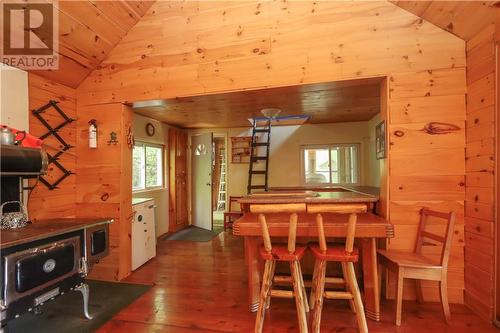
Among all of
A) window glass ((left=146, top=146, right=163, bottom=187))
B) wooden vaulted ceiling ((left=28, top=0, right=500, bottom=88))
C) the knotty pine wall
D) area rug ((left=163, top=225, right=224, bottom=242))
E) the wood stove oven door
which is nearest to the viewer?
the wood stove oven door

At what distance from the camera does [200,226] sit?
5180 millimetres

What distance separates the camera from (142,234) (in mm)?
3150

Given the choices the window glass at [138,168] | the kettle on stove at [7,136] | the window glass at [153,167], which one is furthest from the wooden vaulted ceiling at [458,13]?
the window glass at [153,167]

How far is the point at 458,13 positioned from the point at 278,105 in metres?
2.20

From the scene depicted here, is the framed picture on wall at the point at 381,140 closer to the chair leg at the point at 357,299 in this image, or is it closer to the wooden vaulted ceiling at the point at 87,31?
the chair leg at the point at 357,299

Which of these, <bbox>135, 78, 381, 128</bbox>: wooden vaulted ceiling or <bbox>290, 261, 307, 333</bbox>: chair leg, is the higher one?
<bbox>135, 78, 381, 128</bbox>: wooden vaulted ceiling

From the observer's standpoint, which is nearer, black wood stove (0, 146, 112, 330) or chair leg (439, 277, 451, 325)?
black wood stove (0, 146, 112, 330)

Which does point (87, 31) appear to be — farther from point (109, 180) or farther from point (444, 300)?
point (444, 300)

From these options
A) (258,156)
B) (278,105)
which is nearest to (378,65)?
(278,105)

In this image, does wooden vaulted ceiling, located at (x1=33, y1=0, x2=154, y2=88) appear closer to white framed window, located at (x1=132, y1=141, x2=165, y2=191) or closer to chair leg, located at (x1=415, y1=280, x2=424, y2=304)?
white framed window, located at (x1=132, y1=141, x2=165, y2=191)

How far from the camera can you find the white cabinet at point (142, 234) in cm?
299

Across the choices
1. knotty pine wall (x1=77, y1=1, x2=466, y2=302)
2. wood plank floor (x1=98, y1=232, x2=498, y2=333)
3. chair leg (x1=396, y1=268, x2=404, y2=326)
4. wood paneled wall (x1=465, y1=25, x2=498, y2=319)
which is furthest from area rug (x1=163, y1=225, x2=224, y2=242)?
wood paneled wall (x1=465, y1=25, x2=498, y2=319)

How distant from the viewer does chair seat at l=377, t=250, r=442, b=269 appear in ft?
5.97

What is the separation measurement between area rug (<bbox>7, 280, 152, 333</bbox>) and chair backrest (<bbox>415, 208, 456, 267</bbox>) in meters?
2.57
